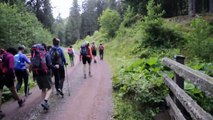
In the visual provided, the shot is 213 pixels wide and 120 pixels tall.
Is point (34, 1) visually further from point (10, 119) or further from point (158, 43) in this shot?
point (10, 119)

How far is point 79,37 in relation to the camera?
88688 millimetres

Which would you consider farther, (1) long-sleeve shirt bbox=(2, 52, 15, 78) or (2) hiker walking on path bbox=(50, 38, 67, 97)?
(2) hiker walking on path bbox=(50, 38, 67, 97)

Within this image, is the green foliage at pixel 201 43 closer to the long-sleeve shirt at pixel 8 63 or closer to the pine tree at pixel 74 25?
the long-sleeve shirt at pixel 8 63

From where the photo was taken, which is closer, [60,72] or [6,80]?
[6,80]

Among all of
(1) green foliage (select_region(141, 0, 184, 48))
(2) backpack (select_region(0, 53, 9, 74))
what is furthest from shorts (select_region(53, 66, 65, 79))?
(1) green foliage (select_region(141, 0, 184, 48))

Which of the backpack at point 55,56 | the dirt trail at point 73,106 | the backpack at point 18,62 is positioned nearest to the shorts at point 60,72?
the backpack at point 55,56

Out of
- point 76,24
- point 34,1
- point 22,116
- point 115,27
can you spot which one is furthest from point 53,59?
point 76,24

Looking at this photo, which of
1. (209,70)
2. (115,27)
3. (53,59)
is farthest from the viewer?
(115,27)

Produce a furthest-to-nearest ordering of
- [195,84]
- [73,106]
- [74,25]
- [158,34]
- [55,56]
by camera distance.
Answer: [74,25]
[158,34]
[55,56]
[73,106]
[195,84]

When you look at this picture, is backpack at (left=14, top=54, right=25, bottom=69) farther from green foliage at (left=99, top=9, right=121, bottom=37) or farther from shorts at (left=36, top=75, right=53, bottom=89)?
green foliage at (left=99, top=9, right=121, bottom=37)

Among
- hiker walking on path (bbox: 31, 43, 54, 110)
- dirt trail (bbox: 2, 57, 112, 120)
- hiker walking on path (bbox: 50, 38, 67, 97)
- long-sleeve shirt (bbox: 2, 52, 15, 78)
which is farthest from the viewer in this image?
hiker walking on path (bbox: 50, 38, 67, 97)

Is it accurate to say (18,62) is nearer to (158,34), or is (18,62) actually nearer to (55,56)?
(55,56)

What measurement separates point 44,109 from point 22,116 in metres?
0.71

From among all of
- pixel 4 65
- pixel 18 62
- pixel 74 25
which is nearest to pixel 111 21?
pixel 74 25
